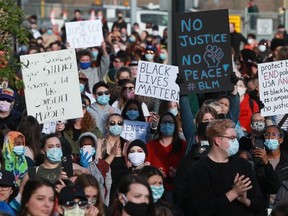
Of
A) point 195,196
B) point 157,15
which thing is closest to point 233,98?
point 195,196

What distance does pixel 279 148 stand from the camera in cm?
1491

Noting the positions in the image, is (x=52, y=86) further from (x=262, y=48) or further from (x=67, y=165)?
(x=262, y=48)

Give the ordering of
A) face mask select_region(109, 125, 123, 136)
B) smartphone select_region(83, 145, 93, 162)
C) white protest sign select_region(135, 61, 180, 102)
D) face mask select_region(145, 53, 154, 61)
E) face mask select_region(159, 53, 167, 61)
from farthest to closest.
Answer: face mask select_region(159, 53, 167, 61)
face mask select_region(145, 53, 154, 61)
white protest sign select_region(135, 61, 180, 102)
face mask select_region(109, 125, 123, 136)
smartphone select_region(83, 145, 93, 162)

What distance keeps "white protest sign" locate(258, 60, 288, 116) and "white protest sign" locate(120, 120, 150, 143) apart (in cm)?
138

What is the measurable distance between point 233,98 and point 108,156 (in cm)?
182

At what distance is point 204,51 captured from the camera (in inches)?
612

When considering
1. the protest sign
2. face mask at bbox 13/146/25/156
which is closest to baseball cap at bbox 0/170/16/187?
face mask at bbox 13/146/25/156

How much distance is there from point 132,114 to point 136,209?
632 centimetres

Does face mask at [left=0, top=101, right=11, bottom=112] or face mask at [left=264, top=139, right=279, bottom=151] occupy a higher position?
face mask at [left=0, top=101, right=11, bottom=112]

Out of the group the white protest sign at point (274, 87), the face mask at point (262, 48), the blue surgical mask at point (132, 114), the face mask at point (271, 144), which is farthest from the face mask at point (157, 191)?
the face mask at point (262, 48)

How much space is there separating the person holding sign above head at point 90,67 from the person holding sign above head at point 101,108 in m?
3.68

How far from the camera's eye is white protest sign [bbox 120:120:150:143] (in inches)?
633

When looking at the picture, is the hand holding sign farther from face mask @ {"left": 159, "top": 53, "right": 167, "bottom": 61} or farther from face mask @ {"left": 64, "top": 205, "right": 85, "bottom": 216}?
face mask @ {"left": 159, "top": 53, "right": 167, "bottom": 61}

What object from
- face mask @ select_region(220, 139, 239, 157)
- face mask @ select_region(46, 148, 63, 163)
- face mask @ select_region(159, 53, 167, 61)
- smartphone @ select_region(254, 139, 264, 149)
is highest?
face mask @ select_region(220, 139, 239, 157)
